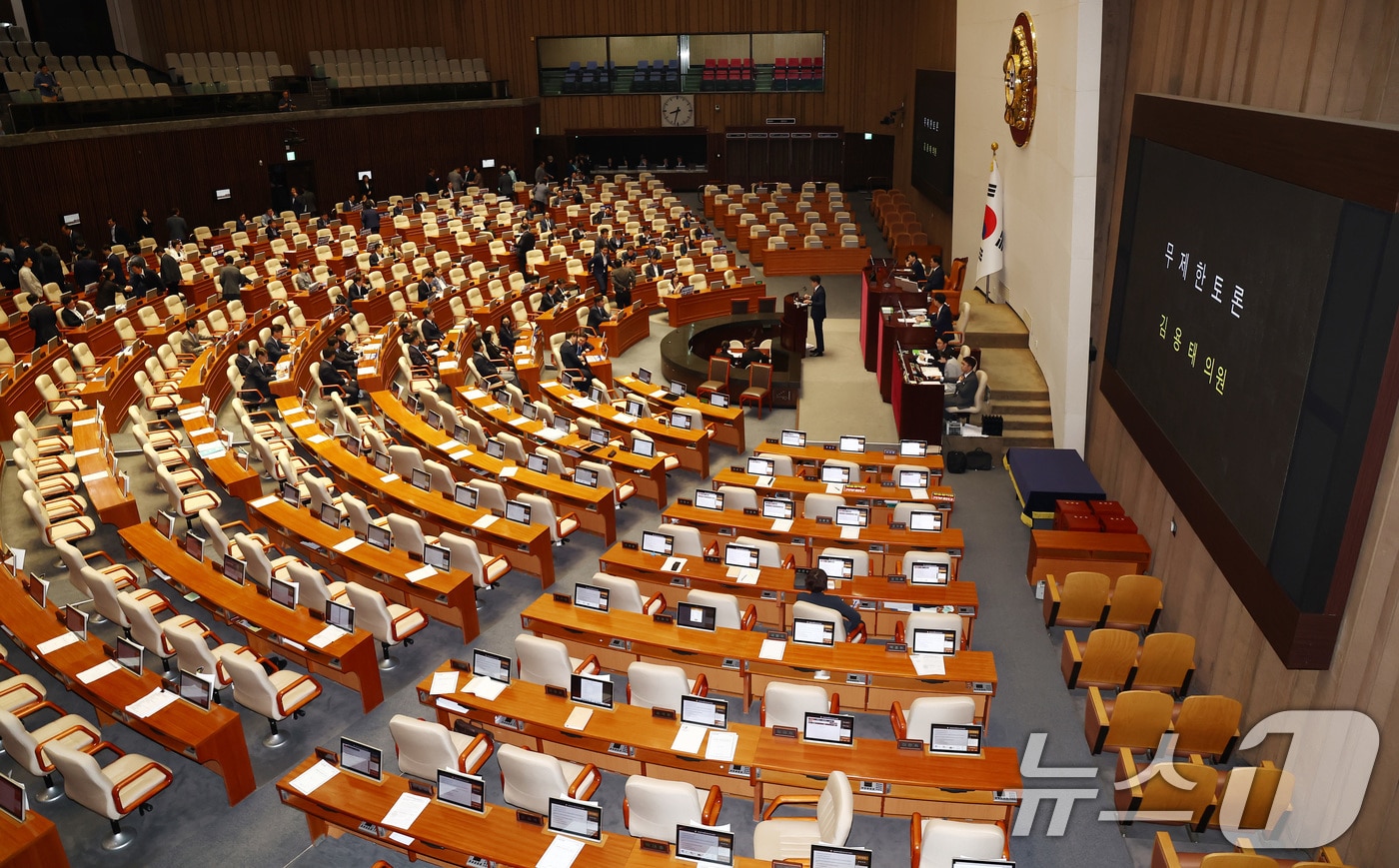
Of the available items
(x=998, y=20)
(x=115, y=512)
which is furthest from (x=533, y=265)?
(x=115, y=512)

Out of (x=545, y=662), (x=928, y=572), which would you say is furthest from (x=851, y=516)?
(x=545, y=662)

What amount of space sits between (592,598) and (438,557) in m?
1.82

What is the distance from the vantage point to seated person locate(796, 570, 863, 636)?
8594mm

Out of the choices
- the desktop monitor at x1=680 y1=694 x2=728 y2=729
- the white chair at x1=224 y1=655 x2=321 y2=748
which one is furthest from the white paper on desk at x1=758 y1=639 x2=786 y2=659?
the white chair at x1=224 y1=655 x2=321 y2=748

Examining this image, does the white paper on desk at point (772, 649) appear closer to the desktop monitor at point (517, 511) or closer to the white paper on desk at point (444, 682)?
the white paper on desk at point (444, 682)

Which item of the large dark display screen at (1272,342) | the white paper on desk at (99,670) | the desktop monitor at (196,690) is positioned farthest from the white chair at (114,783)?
the large dark display screen at (1272,342)

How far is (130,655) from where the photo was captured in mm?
7969

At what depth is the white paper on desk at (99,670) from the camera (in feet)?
25.5

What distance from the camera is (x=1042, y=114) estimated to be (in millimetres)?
13328

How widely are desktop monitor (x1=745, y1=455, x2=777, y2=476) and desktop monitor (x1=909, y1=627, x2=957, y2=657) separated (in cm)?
431

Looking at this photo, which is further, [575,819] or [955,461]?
[955,461]

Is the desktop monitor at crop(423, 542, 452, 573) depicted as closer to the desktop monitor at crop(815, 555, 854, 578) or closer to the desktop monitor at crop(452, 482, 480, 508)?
the desktop monitor at crop(452, 482, 480, 508)

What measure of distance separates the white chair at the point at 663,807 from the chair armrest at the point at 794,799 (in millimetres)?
392

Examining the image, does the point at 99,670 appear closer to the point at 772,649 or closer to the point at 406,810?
the point at 406,810
